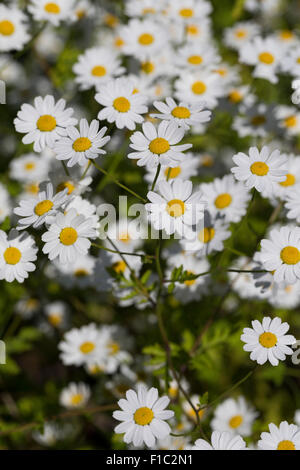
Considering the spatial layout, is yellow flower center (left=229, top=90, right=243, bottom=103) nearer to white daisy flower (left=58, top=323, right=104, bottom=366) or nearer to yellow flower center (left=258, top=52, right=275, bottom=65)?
yellow flower center (left=258, top=52, right=275, bottom=65)

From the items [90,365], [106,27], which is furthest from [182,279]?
[106,27]

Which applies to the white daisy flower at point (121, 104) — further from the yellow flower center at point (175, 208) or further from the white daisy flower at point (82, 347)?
the white daisy flower at point (82, 347)

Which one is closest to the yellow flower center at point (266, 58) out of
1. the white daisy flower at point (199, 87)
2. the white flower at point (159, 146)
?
the white daisy flower at point (199, 87)

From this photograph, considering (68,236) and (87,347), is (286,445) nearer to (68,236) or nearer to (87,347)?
(68,236)

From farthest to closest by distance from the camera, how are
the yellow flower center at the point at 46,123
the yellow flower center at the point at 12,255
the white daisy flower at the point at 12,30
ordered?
the white daisy flower at the point at 12,30
the yellow flower center at the point at 46,123
the yellow flower center at the point at 12,255

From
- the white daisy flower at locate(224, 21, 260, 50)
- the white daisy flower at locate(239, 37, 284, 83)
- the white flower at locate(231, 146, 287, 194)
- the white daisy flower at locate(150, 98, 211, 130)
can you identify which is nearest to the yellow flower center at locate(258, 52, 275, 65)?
the white daisy flower at locate(239, 37, 284, 83)

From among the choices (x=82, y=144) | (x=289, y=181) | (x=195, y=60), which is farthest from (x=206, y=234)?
(x=195, y=60)

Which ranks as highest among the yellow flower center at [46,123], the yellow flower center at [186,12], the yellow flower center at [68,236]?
the yellow flower center at [186,12]
